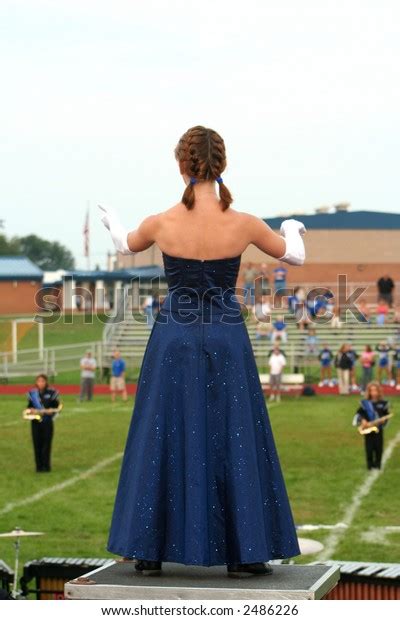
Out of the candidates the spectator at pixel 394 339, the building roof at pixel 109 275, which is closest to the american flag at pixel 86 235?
the building roof at pixel 109 275

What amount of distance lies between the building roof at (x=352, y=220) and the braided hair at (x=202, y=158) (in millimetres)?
78906

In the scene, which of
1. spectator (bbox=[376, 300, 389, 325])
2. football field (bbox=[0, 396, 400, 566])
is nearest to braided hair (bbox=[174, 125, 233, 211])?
football field (bbox=[0, 396, 400, 566])

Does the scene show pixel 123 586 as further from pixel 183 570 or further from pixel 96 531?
pixel 96 531

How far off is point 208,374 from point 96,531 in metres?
10.0

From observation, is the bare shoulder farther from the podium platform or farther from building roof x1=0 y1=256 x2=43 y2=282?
building roof x1=0 y1=256 x2=43 y2=282

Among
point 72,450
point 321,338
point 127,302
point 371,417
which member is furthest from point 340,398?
point 127,302

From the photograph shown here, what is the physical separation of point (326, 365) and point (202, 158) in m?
37.0

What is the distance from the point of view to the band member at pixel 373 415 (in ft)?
69.8

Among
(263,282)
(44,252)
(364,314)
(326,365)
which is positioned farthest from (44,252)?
(326,365)

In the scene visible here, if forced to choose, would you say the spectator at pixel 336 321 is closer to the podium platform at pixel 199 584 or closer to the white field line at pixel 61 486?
the white field line at pixel 61 486

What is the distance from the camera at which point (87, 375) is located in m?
37.8

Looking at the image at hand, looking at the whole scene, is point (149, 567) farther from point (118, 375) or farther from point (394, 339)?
point (394, 339)

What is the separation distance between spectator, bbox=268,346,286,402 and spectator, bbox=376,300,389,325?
36.9 ft

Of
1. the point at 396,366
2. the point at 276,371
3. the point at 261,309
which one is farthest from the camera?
the point at 261,309
